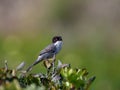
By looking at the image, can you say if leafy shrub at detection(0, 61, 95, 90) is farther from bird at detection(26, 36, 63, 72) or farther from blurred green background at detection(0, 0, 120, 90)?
blurred green background at detection(0, 0, 120, 90)

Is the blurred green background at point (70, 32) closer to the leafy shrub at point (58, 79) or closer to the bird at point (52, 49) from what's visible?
the bird at point (52, 49)

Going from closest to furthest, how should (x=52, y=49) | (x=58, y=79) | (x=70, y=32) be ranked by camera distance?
1. (x=58, y=79)
2. (x=52, y=49)
3. (x=70, y=32)

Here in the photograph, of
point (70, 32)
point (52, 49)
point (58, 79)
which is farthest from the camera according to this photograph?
point (70, 32)

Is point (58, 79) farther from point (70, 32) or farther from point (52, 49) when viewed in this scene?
point (70, 32)

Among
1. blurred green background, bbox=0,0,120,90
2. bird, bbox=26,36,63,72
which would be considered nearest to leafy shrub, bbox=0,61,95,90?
bird, bbox=26,36,63,72

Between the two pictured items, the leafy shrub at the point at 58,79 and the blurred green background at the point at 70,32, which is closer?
the leafy shrub at the point at 58,79

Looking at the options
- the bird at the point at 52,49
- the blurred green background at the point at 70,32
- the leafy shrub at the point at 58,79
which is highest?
the blurred green background at the point at 70,32

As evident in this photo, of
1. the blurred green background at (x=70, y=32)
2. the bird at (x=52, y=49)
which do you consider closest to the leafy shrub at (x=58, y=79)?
the bird at (x=52, y=49)

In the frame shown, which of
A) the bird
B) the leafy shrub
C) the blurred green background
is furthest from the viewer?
the blurred green background

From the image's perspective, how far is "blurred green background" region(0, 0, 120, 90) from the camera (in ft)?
25.0

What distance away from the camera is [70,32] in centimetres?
1302

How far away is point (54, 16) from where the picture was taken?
49.3 ft

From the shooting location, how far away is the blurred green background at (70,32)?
7.62 meters

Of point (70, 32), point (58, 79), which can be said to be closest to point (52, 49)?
point (58, 79)
